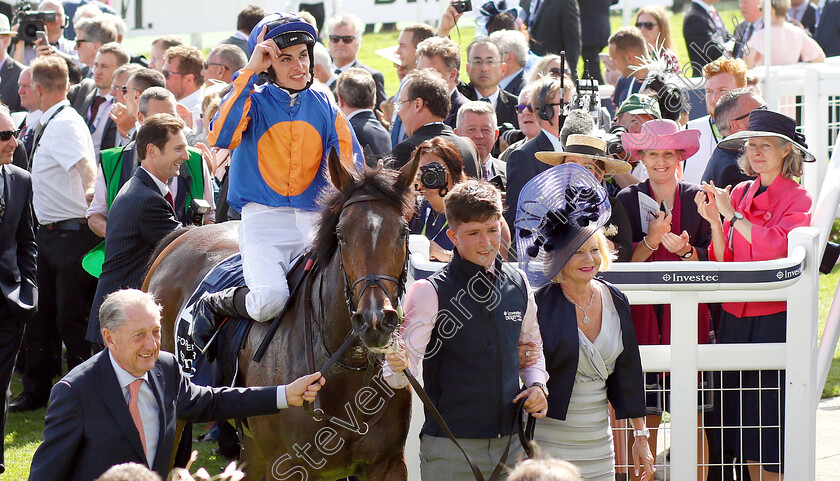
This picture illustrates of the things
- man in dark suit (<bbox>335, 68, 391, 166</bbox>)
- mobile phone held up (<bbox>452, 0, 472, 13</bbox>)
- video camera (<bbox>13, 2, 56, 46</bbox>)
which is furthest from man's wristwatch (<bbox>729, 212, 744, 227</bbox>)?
video camera (<bbox>13, 2, 56, 46</bbox>)

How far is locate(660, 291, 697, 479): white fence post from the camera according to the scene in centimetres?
476

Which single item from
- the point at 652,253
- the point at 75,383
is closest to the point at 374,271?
the point at 75,383

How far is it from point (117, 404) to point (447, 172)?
2.44 metres

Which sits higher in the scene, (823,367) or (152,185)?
(152,185)

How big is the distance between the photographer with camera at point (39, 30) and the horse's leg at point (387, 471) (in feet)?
24.8

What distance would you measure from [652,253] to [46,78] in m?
5.47

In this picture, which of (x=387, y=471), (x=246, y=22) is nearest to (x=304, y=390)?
(x=387, y=471)

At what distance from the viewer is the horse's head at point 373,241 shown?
4094 mm

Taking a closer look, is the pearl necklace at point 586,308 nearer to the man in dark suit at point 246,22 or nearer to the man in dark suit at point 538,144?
the man in dark suit at point 538,144

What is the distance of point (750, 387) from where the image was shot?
510cm

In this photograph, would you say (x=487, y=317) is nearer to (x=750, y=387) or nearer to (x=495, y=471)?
(x=495, y=471)

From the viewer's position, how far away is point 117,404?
387 cm

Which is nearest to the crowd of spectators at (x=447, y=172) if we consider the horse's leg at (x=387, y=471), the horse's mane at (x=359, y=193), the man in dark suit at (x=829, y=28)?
the horse's mane at (x=359, y=193)

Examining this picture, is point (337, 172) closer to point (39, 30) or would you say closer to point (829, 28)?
point (39, 30)
